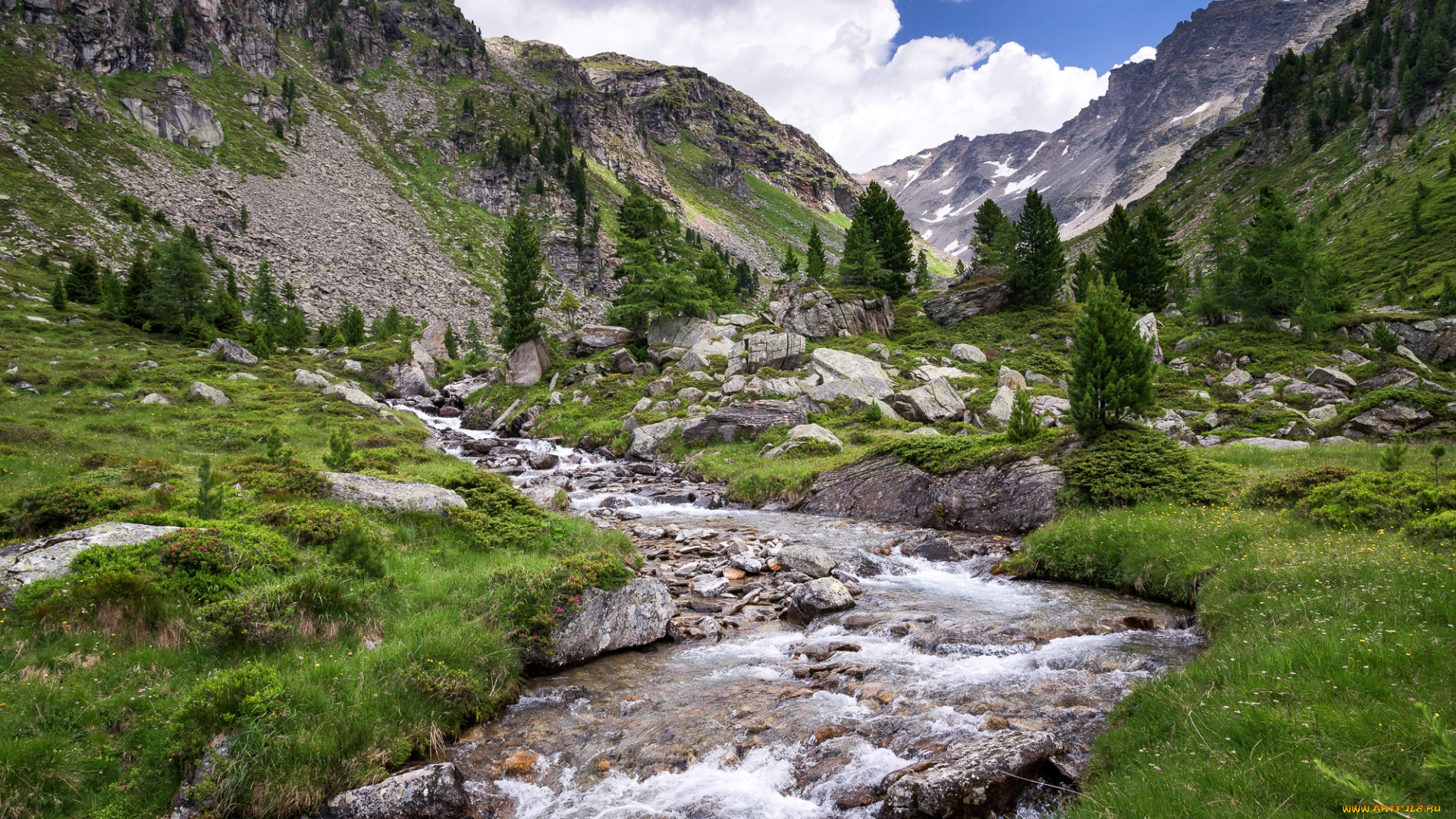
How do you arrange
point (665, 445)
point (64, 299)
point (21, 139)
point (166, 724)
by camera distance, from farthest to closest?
1. point (21, 139)
2. point (64, 299)
3. point (665, 445)
4. point (166, 724)

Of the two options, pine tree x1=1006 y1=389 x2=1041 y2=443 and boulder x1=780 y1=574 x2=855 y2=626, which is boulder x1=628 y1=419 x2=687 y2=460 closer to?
pine tree x1=1006 y1=389 x2=1041 y2=443

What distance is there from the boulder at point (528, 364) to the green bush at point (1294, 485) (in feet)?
169

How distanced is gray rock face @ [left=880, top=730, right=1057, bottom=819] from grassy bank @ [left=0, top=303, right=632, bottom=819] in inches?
249

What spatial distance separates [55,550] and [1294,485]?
84.6 ft

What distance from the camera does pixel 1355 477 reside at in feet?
44.5

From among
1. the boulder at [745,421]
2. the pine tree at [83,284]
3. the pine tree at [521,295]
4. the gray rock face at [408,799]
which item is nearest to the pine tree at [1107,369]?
the boulder at [745,421]

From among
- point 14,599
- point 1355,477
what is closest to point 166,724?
point 14,599

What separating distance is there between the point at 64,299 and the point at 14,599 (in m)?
60.9

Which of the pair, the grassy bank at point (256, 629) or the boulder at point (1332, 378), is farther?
the boulder at point (1332, 378)

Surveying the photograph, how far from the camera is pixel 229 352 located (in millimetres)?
45188

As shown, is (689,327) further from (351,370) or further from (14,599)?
(14,599)

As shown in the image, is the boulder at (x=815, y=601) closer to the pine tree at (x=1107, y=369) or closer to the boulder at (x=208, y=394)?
the pine tree at (x=1107, y=369)

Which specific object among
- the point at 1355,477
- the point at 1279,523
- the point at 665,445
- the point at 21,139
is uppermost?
the point at 21,139

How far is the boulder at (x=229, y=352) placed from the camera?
44.9 metres
